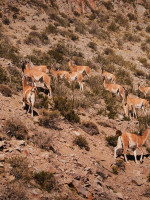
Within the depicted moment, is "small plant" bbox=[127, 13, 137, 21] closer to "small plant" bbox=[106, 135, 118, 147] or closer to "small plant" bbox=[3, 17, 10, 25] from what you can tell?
"small plant" bbox=[3, 17, 10, 25]

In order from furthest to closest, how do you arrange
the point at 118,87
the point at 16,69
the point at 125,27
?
the point at 125,27, the point at 118,87, the point at 16,69

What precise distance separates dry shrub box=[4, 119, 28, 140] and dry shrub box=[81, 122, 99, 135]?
12.6 feet

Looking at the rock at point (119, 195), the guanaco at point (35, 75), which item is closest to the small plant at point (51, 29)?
the guanaco at point (35, 75)

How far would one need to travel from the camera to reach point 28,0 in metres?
33.0

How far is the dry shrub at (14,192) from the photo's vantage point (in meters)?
5.57

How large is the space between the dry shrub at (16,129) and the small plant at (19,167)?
1.54m

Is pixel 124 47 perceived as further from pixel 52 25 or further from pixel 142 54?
pixel 52 25

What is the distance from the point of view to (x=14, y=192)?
18.6 feet

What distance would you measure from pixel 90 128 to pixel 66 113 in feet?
4.49

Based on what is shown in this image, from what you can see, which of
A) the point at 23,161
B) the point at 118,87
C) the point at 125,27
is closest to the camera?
the point at 23,161

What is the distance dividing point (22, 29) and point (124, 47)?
13.0 m

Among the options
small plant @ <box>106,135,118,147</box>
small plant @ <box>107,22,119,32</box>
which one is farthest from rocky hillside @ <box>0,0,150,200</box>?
small plant @ <box>107,22,119,32</box>

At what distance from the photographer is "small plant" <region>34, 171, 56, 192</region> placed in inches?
255

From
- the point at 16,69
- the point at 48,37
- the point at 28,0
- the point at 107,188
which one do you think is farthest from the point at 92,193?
the point at 28,0
